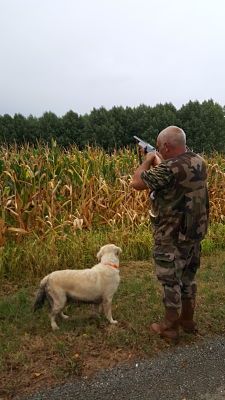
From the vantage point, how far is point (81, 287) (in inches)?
181

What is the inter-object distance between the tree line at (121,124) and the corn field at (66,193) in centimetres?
2288

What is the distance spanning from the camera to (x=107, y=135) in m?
32.4

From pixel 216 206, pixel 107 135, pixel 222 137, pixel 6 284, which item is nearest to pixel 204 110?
pixel 222 137

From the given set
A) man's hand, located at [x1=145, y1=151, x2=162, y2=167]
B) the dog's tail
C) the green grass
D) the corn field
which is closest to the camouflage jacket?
man's hand, located at [x1=145, y1=151, x2=162, y2=167]

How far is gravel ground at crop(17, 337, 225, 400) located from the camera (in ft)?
11.9

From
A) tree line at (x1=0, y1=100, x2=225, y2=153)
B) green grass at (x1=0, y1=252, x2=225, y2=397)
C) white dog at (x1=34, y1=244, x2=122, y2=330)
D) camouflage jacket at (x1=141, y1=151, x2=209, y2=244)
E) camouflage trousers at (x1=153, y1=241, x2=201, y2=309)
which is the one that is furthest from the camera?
tree line at (x1=0, y1=100, x2=225, y2=153)

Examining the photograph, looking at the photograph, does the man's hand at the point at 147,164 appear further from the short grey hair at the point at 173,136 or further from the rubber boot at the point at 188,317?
the rubber boot at the point at 188,317

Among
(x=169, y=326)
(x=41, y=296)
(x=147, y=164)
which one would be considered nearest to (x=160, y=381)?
(x=169, y=326)

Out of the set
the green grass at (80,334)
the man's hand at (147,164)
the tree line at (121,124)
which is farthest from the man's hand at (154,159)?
the tree line at (121,124)

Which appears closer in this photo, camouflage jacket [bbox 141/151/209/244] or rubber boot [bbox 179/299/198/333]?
camouflage jacket [bbox 141/151/209/244]

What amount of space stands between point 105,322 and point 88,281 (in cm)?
57

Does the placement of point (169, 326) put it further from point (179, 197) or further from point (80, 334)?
point (179, 197)

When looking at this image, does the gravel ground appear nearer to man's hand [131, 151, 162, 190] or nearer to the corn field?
man's hand [131, 151, 162, 190]

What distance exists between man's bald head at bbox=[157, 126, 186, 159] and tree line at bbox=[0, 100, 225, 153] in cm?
2807
